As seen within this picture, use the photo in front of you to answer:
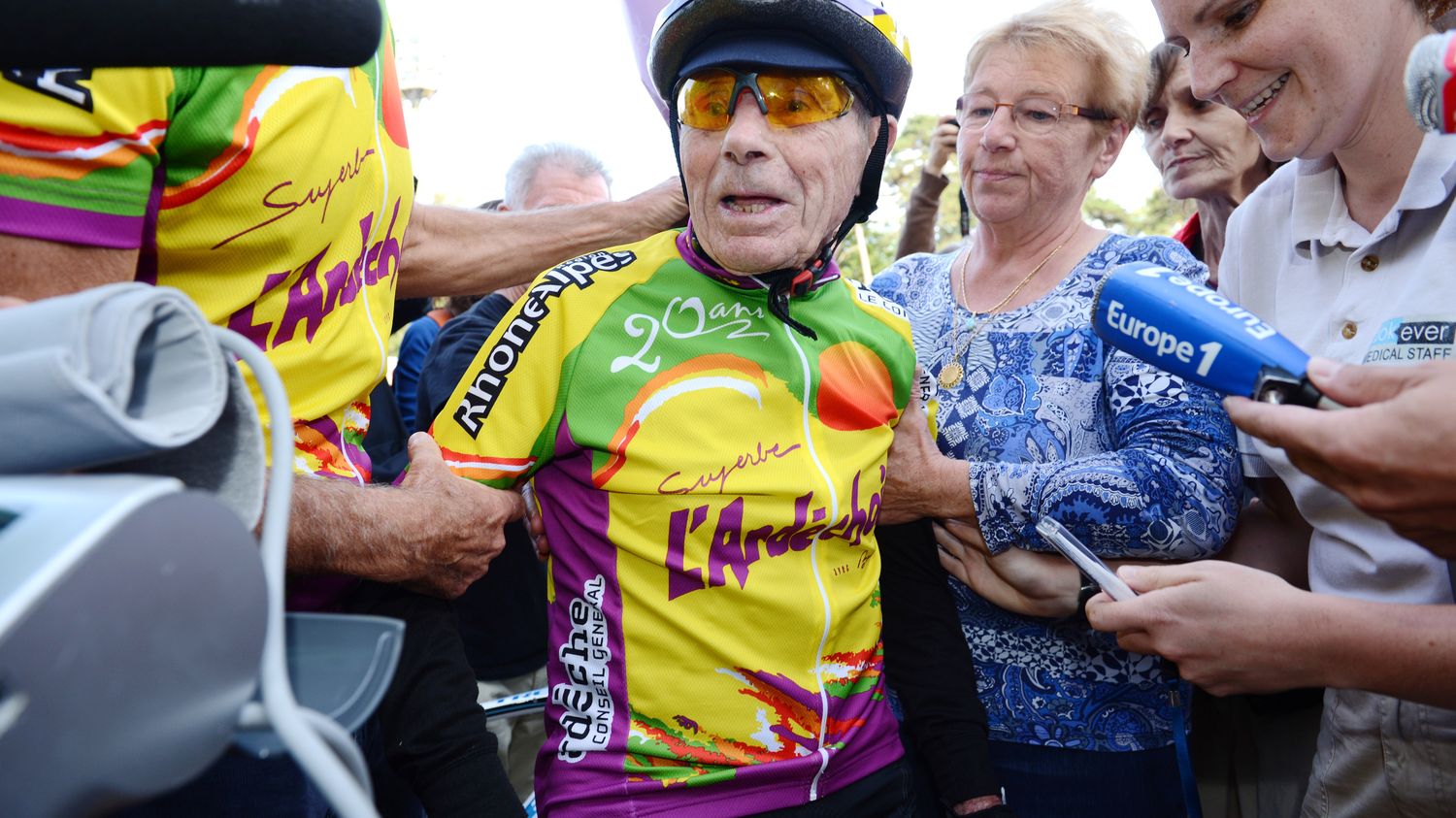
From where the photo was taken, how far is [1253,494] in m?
2.78

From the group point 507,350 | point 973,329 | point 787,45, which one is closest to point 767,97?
point 787,45

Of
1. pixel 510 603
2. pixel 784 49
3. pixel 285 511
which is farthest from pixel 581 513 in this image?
pixel 510 603

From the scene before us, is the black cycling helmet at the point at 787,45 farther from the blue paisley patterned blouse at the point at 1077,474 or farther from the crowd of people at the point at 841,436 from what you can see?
the blue paisley patterned blouse at the point at 1077,474

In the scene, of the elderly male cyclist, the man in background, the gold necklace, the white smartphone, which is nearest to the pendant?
the gold necklace

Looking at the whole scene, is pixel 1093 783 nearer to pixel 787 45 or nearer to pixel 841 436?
pixel 841 436

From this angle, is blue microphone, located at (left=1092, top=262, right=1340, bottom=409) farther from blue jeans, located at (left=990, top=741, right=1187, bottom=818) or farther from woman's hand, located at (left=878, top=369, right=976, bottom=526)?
blue jeans, located at (left=990, top=741, right=1187, bottom=818)

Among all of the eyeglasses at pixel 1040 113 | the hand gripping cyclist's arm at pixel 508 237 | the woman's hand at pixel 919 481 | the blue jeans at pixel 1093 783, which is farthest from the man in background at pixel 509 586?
the eyeglasses at pixel 1040 113

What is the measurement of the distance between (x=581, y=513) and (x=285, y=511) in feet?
4.26

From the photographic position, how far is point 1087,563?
82.4 inches

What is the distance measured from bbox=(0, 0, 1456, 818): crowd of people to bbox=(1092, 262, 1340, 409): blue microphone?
0.05 meters

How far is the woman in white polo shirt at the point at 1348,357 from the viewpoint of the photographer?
1.91 m

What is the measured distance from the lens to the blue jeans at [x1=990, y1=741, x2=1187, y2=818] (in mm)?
2568

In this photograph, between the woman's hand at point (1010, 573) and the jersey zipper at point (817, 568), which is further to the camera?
the woman's hand at point (1010, 573)

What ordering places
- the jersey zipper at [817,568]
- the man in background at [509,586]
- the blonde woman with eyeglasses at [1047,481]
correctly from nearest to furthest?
the jersey zipper at [817,568]
the blonde woman with eyeglasses at [1047,481]
the man in background at [509,586]
